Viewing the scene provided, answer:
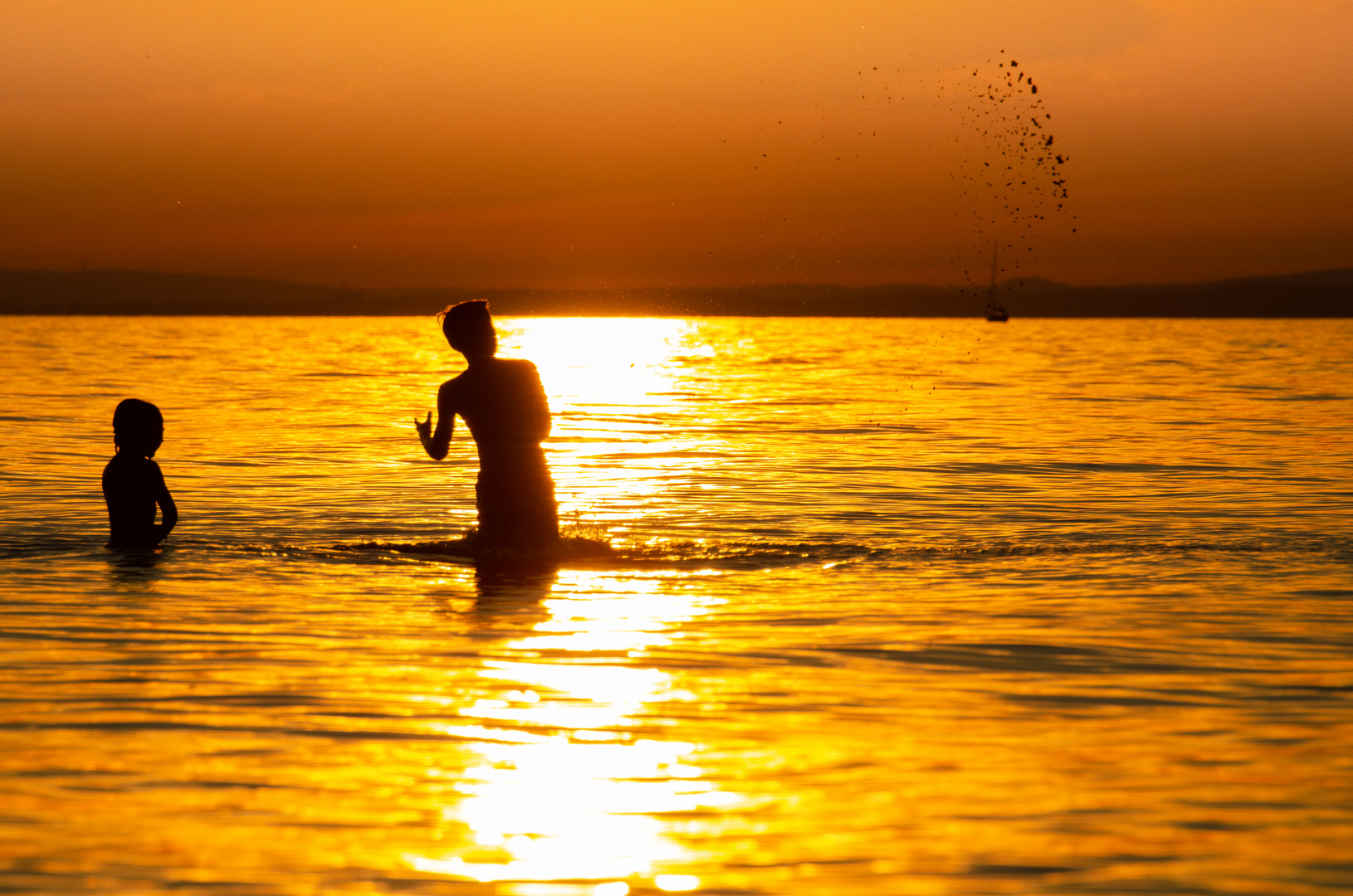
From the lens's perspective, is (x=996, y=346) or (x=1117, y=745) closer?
(x=1117, y=745)

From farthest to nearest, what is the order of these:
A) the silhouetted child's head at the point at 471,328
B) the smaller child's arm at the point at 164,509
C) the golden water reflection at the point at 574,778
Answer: the smaller child's arm at the point at 164,509 → the silhouetted child's head at the point at 471,328 → the golden water reflection at the point at 574,778

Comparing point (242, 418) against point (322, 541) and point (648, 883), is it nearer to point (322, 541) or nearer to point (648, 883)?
point (322, 541)

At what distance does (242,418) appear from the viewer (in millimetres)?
29250

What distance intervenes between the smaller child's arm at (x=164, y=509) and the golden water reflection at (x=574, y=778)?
4.08 meters

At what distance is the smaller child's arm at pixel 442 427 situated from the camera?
32.1 ft

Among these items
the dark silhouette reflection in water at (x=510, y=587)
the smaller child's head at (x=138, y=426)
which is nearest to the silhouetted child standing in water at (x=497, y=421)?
the dark silhouette reflection in water at (x=510, y=587)

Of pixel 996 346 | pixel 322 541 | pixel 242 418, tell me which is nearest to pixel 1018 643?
pixel 322 541

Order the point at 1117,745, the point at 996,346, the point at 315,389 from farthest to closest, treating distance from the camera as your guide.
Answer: the point at 996,346
the point at 315,389
the point at 1117,745

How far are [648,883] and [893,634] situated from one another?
13.9 ft

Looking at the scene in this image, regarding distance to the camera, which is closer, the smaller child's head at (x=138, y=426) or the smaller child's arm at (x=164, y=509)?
the smaller child's head at (x=138, y=426)

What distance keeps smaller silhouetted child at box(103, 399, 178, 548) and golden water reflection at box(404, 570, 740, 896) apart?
3.87m

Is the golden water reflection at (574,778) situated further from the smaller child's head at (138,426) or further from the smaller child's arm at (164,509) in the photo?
the smaller child's arm at (164,509)

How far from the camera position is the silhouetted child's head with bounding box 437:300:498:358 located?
10.1 m

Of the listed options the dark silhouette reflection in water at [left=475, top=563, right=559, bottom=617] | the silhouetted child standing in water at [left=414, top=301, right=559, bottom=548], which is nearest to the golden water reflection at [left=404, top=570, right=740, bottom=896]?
the dark silhouette reflection in water at [left=475, top=563, right=559, bottom=617]
